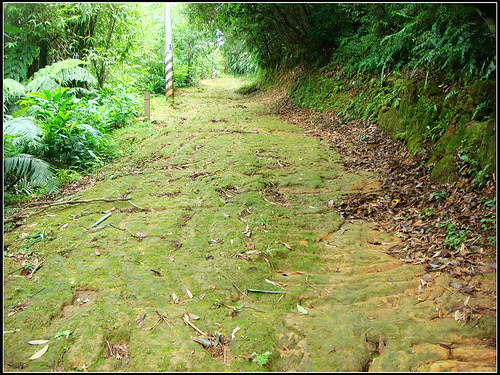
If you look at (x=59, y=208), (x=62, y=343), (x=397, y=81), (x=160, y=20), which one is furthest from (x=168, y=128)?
(x=160, y=20)

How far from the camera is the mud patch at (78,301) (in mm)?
2377

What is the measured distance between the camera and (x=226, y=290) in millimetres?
2652

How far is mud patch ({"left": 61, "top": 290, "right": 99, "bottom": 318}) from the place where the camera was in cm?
238

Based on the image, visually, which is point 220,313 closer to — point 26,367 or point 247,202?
point 26,367

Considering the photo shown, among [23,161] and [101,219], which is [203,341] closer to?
[101,219]

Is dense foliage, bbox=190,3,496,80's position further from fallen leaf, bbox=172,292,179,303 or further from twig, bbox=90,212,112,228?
twig, bbox=90,212,112,228

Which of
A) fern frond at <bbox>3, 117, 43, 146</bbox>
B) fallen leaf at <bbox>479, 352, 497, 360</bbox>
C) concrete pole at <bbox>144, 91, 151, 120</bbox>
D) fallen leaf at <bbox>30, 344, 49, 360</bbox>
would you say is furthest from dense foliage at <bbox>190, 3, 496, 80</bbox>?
fern frond at <bbox>3, 117, 43, 146</bbox>

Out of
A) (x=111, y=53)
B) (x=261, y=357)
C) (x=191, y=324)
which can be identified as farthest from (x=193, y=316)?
(x=111, y=53)

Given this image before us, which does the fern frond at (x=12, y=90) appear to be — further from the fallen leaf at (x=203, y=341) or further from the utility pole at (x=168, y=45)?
the fallen leaf at (x=203, y=341)

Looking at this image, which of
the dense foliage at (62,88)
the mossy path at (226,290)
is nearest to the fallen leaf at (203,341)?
the mossy path at (226,290)

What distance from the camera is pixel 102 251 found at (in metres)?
3.10

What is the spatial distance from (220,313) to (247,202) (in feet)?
6.30

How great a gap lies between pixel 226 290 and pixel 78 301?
1.10m

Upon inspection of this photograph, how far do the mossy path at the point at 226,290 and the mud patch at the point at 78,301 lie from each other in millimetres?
11
